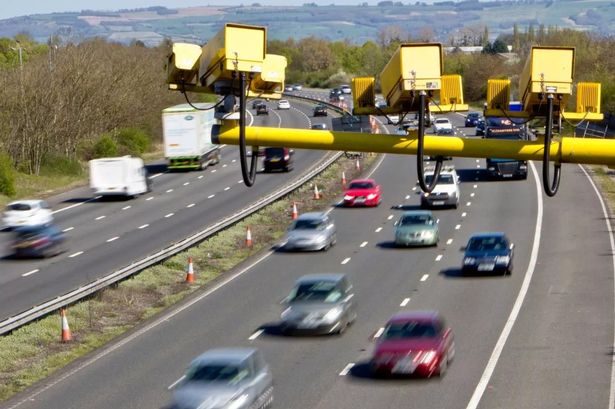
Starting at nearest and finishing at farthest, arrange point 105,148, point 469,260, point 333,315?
point 333,315, point 469,260, point 105,148

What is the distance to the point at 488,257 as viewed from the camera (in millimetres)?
47312

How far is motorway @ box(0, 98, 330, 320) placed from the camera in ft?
153

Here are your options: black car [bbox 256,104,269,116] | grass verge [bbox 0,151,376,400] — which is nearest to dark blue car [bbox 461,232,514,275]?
grass verge [bbox 0,151,376,400]

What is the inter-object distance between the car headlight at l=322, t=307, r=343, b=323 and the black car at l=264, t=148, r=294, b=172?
165ft

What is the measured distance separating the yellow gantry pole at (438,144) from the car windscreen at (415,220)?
45917 mm

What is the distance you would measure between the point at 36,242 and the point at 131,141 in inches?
1783

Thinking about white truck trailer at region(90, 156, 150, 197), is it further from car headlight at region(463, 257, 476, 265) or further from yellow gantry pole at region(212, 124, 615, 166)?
yellow gantry pole at region(212, 124, 615, 166)

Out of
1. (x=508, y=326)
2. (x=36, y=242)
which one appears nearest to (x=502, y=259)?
(x=508, y=326)

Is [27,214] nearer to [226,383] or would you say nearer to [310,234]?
[310,234]

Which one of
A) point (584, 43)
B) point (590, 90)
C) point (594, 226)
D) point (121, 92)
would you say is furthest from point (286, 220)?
point (590, 90)

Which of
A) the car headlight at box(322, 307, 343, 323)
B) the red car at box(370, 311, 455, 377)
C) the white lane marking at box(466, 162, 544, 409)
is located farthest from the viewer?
the car headlight at box(322, 307, 343, 323)

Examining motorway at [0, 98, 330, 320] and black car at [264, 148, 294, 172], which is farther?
black car at [264, 148, 294, 172]

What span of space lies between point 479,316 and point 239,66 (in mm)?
31157

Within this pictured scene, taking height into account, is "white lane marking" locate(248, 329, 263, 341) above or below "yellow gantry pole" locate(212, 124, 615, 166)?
below
